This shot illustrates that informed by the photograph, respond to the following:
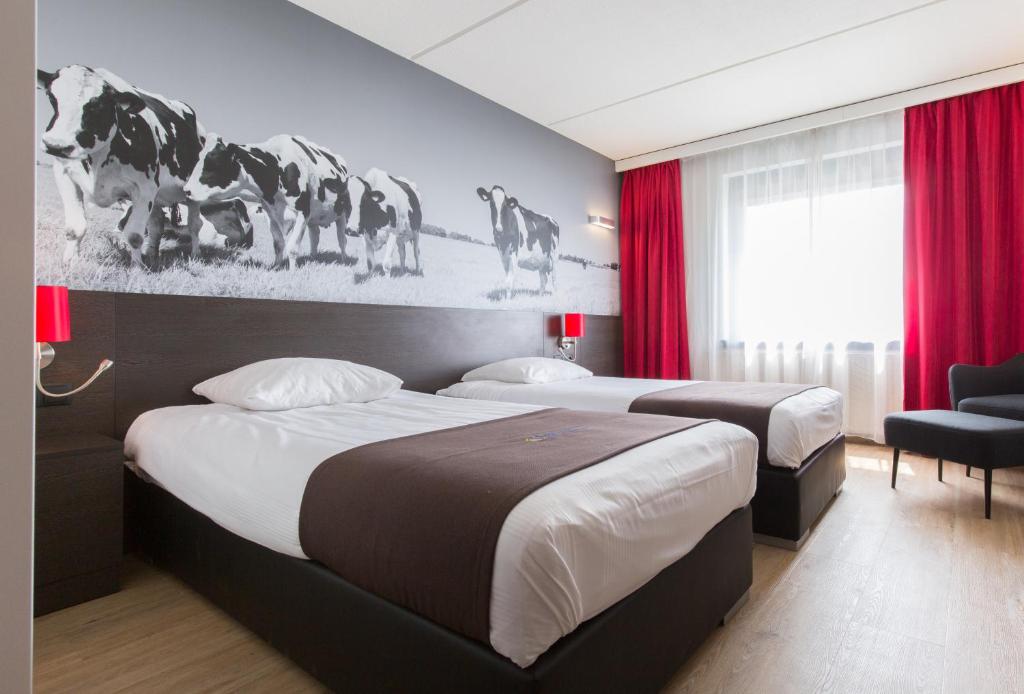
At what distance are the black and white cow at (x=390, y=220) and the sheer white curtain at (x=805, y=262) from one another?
282cm

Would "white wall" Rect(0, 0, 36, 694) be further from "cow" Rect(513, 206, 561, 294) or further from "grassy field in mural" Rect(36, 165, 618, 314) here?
"cow" Rect(513, 206, 561, 294)

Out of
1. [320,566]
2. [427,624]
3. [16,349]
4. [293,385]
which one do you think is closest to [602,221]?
[293,385]

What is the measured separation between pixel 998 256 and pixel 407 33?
13.6ft

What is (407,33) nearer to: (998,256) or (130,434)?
(130,434)

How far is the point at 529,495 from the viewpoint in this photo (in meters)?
1.15

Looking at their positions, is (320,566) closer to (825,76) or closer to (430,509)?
(430,509)

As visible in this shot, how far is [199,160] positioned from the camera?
2.56m

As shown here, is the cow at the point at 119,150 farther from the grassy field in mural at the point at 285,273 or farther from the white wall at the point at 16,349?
the white wall at the point at 16,349

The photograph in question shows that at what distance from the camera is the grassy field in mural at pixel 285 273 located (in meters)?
2.19

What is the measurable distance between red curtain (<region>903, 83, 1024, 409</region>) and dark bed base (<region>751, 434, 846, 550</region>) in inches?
84.2

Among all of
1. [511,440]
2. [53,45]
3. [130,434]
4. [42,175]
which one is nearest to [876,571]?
[511,440]

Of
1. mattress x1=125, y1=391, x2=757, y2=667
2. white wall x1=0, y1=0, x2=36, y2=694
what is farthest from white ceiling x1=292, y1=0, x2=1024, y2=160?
white wall x1=0, y1=0, x2=36, y2=694

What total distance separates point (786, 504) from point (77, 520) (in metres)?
2.73

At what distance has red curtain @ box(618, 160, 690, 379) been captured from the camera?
5.25 m
